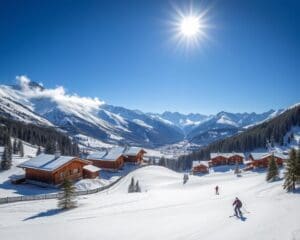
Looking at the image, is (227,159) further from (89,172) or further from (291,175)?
(291,175)

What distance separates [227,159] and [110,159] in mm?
55838

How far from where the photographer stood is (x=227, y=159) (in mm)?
106188

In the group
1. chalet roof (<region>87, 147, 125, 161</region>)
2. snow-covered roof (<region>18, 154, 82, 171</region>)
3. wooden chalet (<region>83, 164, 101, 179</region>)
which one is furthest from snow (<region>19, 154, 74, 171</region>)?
chalet roof (<region>87, 147, 125, 161</region>)

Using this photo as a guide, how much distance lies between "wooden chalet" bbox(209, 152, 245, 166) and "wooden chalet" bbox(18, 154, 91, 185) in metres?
67.4

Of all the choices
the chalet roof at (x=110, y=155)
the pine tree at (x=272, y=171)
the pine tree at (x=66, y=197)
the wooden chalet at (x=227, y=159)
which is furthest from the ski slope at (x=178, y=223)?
the wooden chalet at (x=227, y=159)

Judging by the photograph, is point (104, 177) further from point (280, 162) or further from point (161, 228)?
point (280, 162)

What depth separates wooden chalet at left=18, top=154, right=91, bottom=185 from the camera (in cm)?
5173

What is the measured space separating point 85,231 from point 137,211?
7083mm

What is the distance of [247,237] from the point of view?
50.6 ft

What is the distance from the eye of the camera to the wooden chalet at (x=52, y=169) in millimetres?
51734

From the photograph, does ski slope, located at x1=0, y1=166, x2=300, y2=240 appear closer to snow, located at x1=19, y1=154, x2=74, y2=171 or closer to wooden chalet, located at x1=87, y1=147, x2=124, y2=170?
snow, located at x1=19, y1=154, x2=74, y2=171

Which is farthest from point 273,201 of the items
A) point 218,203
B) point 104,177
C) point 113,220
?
point 104,177

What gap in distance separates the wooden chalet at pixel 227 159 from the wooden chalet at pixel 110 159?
160ft

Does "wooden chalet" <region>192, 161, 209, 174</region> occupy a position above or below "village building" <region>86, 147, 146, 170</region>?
below
